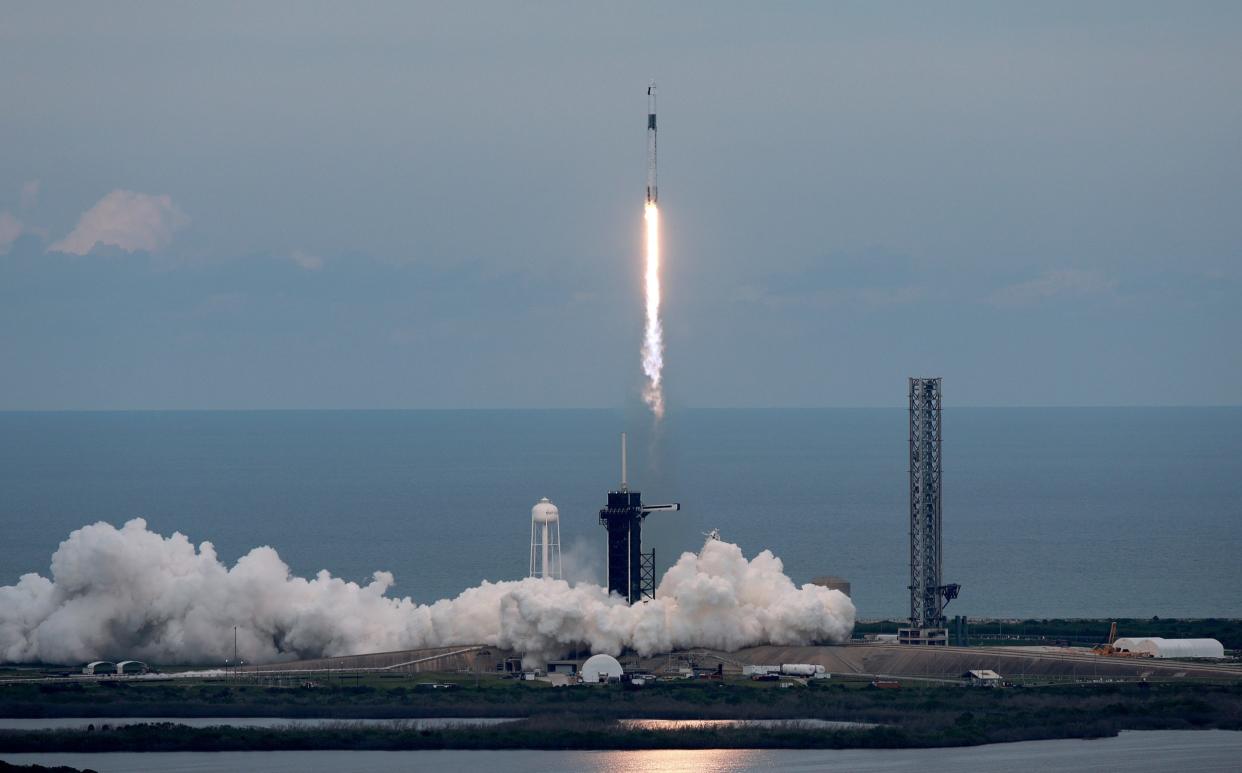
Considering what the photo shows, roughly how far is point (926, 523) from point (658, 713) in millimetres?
19955

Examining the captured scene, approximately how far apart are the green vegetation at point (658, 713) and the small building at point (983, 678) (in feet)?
4.92

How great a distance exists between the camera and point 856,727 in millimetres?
79750

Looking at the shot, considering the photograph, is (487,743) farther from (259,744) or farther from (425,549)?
(425,549)

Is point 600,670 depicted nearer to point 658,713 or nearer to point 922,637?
point 658,713

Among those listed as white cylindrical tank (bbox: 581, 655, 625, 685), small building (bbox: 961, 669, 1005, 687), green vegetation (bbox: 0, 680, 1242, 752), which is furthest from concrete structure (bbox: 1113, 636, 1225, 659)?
white cylindrical tank (bbox: 581, 655, 625, 685)

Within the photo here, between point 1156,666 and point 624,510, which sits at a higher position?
point 624,510

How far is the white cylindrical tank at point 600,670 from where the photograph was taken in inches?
3479

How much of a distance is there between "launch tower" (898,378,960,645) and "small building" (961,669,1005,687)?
7208mm

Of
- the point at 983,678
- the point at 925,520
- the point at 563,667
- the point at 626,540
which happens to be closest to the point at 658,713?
the point at 563,667

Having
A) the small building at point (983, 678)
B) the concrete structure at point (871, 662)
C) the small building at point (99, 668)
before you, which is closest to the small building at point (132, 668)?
the small building at point (99, 668)

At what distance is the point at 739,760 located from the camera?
75.6 meters

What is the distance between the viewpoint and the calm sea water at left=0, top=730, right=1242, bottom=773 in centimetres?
7375

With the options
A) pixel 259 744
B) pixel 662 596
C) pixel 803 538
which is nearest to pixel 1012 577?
pixel 803 538

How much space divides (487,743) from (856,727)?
42.1 ft
